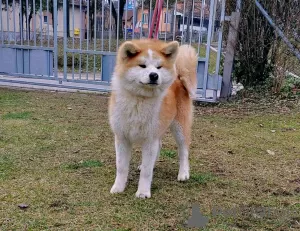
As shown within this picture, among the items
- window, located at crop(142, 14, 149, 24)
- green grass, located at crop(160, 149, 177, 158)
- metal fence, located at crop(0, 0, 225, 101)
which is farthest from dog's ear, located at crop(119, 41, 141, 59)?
window, located at crop(142, 14, 149, 24)

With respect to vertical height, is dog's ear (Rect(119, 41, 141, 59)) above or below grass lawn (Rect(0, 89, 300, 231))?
above

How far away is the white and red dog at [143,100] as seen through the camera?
2723 mm

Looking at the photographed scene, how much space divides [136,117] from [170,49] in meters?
0.59

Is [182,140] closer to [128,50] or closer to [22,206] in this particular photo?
[128,50]

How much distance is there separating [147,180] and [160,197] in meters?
0.19

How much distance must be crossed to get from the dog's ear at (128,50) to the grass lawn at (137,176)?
45.2 inches

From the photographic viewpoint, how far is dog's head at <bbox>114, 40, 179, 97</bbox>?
2699 millimetres

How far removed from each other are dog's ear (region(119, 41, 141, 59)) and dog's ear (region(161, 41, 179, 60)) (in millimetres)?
202

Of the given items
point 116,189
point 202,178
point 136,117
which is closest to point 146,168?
point 116,189

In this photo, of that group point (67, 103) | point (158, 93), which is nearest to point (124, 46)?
point (158, 93)

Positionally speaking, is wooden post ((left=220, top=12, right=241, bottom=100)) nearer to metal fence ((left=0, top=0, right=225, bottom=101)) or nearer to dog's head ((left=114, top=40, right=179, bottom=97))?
metal fence ((left=0, top=0, right=225, bottom=101))

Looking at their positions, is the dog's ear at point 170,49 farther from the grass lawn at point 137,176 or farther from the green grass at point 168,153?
the green grass at point 168,153

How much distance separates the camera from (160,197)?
10.00 feet

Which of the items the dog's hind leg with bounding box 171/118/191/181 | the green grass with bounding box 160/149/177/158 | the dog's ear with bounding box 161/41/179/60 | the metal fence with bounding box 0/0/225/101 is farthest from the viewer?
the metal fence with bounding box 0/0/225/101
